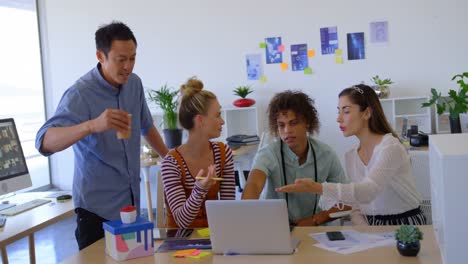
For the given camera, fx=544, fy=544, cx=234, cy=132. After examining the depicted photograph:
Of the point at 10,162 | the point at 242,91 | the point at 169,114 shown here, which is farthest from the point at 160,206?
the point at 242,91

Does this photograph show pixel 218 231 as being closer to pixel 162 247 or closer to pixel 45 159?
pixel 162 247

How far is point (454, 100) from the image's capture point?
14.6 ft

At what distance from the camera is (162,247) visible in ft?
6.51

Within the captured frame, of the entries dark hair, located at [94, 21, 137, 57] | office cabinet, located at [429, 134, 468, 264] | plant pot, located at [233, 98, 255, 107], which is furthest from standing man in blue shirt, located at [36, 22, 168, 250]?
plant pot, located at [233, 98, 255, 107]

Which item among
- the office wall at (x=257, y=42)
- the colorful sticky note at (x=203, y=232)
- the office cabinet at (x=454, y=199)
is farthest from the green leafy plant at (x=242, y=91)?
the office cabinet at (x=454, y=199)

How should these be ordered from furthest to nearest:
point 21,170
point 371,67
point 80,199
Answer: point 371,67 → point 21,170 → point 80,199

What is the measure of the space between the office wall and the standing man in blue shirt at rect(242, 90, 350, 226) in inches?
107

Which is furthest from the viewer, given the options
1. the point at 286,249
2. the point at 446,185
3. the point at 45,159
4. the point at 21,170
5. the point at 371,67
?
the point at 45,159

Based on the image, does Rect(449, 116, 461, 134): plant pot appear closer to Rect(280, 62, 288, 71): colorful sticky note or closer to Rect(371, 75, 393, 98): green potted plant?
Rect(371, 75, 393, 98): green potted plant

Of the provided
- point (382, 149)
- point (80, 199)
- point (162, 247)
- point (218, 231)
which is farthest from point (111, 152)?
point (382, 149)

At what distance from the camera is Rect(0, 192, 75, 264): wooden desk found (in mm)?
2425

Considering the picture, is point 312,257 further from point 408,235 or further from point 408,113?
point 408,113

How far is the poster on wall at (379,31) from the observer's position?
195 inches

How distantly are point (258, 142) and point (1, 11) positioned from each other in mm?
2804
